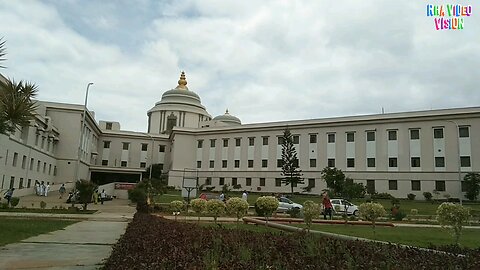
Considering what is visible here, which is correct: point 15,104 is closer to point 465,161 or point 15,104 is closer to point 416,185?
point 416,185

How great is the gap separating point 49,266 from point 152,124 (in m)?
77.4

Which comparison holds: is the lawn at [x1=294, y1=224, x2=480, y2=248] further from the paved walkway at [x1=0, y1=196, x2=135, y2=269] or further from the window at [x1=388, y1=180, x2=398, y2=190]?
the window at [x1=388, y1=180, x2=398, y2=190]

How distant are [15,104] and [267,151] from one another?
49.9m

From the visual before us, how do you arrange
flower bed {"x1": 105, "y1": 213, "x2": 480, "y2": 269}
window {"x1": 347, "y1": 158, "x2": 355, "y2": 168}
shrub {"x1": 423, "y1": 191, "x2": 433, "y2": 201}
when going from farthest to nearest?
1. window {"x1": 347, "y1": 158, "x2": 355, "y2": 168}
2. shrub {"x1": 423, "y1": 191, "x2": 433, "y2": 201}
3. flower bed {"x1": 105, "y1": 213, "x2": 480, "y2": 269}

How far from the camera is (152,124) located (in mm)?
82938

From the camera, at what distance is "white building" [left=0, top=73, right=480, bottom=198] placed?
46875 mm

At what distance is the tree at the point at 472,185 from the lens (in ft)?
143

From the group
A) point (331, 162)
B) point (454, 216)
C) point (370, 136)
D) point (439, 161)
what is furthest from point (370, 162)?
point (454, 216)

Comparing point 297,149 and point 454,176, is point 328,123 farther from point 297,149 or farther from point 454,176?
point 454,176

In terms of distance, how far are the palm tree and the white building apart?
78.3ft

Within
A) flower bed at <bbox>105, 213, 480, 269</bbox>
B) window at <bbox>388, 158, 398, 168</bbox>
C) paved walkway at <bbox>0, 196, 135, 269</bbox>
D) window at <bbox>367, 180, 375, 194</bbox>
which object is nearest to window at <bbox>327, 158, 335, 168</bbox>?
window at <bbox>367, 180, 375, 194</bbox>

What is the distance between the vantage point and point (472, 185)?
43.8 metres

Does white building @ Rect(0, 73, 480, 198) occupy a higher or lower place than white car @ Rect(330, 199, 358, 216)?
higher

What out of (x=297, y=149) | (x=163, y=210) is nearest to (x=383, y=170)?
(x=297, y=149)
